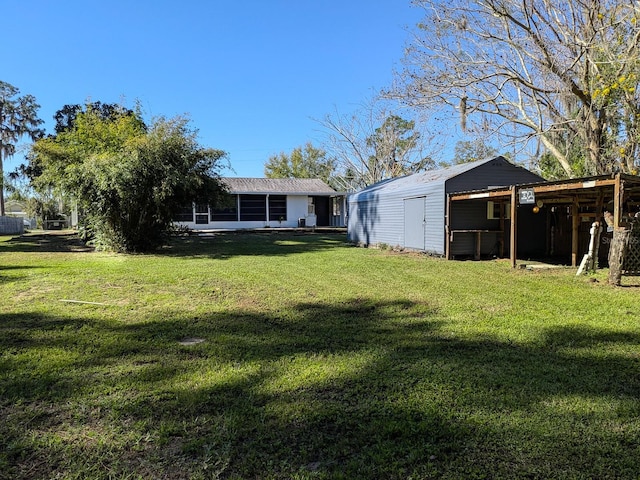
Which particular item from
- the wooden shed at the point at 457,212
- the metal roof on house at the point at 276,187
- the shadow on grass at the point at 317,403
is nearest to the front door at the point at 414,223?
the wooden shed at the point at 457,212

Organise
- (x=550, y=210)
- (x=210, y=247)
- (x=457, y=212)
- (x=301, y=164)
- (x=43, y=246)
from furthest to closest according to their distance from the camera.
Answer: (x=301, y=164)
(x=43, y=246)
(x=210, y=247)
(x=550, y=210)
(x=457, y=212)

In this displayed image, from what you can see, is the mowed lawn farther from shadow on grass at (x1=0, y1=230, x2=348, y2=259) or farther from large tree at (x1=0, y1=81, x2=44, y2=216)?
large tree at (x1=0, y1=81, x2=44, y2=216)

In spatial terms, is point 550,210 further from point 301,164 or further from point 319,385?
point 301,164

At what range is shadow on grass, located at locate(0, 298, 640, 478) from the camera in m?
2.14

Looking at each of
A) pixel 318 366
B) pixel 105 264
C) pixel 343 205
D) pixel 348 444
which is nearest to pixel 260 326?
pixel 318 366

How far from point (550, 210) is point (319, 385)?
1173 centimetres

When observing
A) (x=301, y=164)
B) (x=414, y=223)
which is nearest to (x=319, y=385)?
(x=414, y=223)

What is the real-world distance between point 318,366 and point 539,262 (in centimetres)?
908

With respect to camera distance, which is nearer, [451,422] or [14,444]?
[14,444]

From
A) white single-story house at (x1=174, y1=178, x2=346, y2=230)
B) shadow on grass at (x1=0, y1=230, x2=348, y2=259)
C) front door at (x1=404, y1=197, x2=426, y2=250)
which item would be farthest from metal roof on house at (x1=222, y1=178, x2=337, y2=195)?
front door at (x1=404, y1=197, x2=426, y2=250)

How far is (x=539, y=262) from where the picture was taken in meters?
10.7

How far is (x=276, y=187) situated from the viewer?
27422 mm

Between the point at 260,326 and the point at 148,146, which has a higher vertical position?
the point at 148,146

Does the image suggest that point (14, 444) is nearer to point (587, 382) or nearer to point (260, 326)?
point (260, 326)
